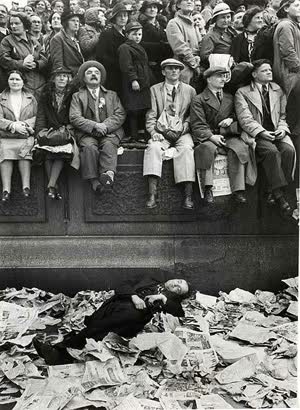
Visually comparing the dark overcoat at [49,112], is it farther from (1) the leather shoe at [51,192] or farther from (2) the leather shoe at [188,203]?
(2) the leather shoe at [188,203]

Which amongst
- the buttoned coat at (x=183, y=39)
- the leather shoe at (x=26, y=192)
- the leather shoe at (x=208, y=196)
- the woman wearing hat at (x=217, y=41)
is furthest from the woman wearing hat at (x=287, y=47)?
the leather shoe at (x=26, y=192)

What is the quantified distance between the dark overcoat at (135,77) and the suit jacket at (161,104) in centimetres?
5

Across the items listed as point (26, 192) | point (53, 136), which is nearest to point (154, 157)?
point (53, 136)

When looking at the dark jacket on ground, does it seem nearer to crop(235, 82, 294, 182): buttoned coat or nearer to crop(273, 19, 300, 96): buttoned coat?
crop(235, 82, 294, 182): buttoned coat

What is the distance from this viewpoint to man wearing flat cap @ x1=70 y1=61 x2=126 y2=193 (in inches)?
149

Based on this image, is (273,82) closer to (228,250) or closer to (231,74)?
(231,74)

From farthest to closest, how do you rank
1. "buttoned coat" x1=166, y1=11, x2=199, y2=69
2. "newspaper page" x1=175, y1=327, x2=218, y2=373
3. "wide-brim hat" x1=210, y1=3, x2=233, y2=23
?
1. "buttoned coat" x1=166, y1=11, x2=199, y2=69
2. "wide-brim hat" x1=210, y1=3, x2=233, y2=23
3. "newspaper page" x1=175, y1=327, x2=218, y2=373

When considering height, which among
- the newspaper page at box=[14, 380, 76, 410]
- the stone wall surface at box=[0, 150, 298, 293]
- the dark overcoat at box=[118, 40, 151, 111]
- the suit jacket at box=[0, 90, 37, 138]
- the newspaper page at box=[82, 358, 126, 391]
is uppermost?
the dark overcoat at box=[118, 40, 151, 111]

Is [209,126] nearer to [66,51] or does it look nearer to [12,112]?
[66,51]

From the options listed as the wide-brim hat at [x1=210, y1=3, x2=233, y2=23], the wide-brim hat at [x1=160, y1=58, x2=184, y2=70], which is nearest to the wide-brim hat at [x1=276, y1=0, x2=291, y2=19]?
the wide-brim hat at [x1=210, y1=3, x2=233, y2=23]

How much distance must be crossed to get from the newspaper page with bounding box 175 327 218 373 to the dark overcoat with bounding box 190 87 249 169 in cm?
116

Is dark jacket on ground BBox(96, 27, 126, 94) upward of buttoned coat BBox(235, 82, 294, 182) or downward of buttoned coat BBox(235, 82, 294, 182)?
upward

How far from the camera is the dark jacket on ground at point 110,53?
3.75m

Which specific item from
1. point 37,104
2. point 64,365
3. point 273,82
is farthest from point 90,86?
point 64,365
